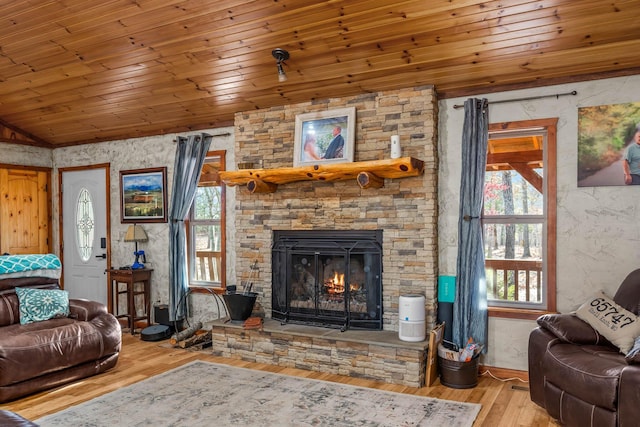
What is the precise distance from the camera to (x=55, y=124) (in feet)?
20.4

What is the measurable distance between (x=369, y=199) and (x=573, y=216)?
5.64 ft

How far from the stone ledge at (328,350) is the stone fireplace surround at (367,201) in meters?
0.03

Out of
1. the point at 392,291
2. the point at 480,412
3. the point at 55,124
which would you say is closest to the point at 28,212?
the point at 55,124

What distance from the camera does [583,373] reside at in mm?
2855

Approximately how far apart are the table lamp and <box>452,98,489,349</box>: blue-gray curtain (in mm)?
3881

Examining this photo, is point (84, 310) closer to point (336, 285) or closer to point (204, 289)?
point (204, 289)

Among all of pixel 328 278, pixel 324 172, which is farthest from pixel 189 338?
pixel 324 172

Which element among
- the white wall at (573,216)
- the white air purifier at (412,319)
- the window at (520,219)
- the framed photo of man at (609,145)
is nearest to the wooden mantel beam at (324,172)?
the white wall at (573,216)

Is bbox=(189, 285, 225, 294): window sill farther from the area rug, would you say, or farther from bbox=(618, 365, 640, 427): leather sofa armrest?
bbox=(618, 365, 640, 427): leather sofa armrest

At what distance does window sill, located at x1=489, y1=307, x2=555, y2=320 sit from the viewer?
4094mm

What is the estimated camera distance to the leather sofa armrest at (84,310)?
14.6 feet

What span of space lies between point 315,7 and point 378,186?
1.70m

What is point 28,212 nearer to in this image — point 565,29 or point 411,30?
point 411,30

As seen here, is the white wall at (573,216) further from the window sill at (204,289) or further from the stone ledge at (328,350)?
the window sill at (204,289)
